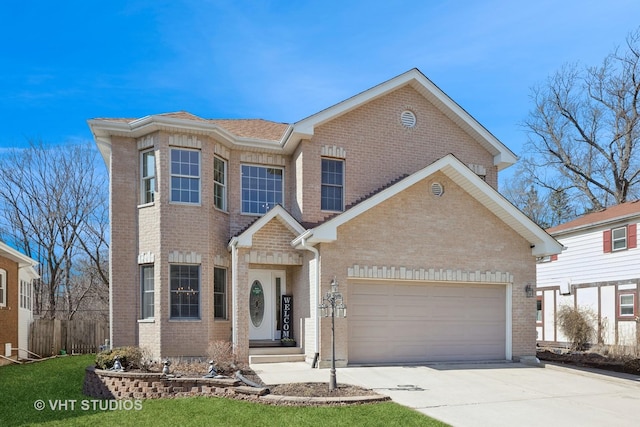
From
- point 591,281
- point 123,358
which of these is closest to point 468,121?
point 591,281

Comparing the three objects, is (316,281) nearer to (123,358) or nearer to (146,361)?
(146,361)

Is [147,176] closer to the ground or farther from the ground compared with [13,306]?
farther from the ground

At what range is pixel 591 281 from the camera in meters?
22.0

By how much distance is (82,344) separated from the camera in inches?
818

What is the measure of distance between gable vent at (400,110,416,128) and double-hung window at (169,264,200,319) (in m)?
7.77

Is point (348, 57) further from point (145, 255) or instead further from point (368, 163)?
point (145, 255)

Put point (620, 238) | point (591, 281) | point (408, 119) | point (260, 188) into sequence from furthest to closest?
point (591, 281), point (620, 238), point (408, 119), point (260, 188)

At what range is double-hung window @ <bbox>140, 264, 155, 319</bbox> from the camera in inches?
558

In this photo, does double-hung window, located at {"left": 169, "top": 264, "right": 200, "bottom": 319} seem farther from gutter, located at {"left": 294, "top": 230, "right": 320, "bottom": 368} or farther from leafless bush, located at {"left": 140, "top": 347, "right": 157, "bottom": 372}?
gutter, located at {"left": 294, "top": 230, "right": 320, "bottom": 368}

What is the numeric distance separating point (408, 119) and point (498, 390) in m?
8.92

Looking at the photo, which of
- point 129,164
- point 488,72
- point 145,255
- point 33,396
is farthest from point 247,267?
point 488,72

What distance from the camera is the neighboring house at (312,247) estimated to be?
1352 centimetres

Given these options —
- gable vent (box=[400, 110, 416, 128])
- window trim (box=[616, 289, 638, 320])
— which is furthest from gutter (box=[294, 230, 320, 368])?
window trim (box=[616, 289, 638, 320])

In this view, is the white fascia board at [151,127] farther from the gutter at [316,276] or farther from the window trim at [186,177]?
the gutter at [316,276]
